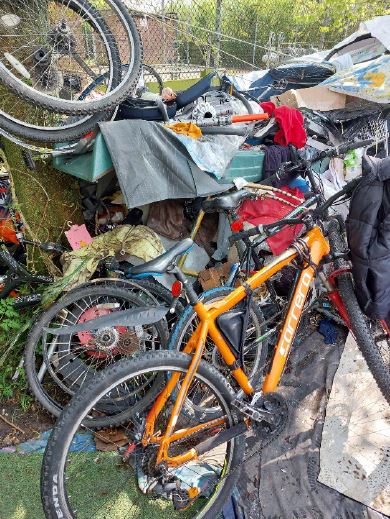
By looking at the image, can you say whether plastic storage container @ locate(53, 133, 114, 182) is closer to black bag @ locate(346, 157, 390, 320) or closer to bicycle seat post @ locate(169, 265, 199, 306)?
bicycle seat post @ locate(169, 265, 199, 306)

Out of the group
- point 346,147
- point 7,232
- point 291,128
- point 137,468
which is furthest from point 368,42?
point 137,468

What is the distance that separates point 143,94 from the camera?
4.03 meters

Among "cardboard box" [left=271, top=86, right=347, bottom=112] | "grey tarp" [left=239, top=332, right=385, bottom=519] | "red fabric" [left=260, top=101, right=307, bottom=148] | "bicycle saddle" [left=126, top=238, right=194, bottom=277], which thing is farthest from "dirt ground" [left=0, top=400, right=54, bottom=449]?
"cardboard box" [left=271, top=86, right=347, bottom=112]

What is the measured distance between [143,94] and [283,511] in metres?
3.81

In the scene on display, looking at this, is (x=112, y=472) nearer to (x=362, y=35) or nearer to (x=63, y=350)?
(x=63, y=350)

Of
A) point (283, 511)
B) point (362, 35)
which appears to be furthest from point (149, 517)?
point (362, 35)

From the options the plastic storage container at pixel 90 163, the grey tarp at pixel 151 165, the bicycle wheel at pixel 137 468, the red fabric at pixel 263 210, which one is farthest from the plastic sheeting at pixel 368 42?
the bicycle wheel at pixel 137 468

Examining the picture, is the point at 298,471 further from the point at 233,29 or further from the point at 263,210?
the point at 233,29

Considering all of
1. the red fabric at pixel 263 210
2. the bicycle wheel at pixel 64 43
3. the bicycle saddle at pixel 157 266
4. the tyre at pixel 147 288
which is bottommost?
the tyre at pixel 147 288

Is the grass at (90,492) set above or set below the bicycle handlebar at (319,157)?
below

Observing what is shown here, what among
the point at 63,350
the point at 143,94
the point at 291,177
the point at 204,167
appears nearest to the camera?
the point at 63,350

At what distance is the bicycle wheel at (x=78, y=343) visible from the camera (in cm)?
298

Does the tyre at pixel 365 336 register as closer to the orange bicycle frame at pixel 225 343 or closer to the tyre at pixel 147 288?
the orange bicycle frame at pixel 225 343

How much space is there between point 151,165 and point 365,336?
6.75 ft
